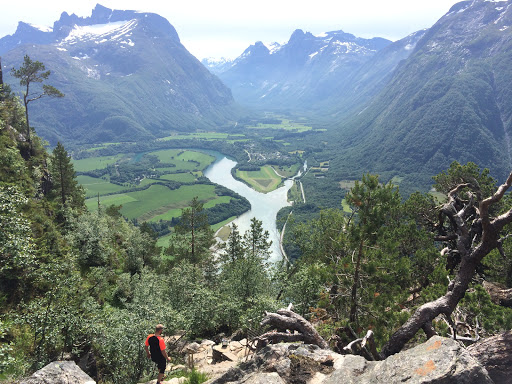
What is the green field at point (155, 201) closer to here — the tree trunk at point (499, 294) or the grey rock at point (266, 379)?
the tree trunk at point (499, 294)

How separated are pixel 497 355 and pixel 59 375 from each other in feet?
56.5

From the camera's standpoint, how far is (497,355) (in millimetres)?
9703

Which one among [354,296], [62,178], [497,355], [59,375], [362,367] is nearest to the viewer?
[497,355]

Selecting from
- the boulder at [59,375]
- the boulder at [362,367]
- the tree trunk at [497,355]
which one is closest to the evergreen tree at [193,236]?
the boulder at [59,375]

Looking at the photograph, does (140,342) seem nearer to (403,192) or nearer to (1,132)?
(1,132)

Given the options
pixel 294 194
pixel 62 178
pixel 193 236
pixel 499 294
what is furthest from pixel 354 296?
pixel 294 194

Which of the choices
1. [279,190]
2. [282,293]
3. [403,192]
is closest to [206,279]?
[282,293]

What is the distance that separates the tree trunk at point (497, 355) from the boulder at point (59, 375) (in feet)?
52.7

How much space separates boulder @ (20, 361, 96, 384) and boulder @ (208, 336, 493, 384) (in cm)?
670

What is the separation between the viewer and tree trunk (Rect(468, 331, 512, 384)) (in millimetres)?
9391

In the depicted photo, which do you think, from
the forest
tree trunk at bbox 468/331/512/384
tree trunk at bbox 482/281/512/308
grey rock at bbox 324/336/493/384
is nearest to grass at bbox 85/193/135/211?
the forest

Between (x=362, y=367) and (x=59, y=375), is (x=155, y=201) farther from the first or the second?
(x=362, y=367)

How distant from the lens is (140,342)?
1814 centimetres

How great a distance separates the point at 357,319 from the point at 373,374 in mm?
6431
